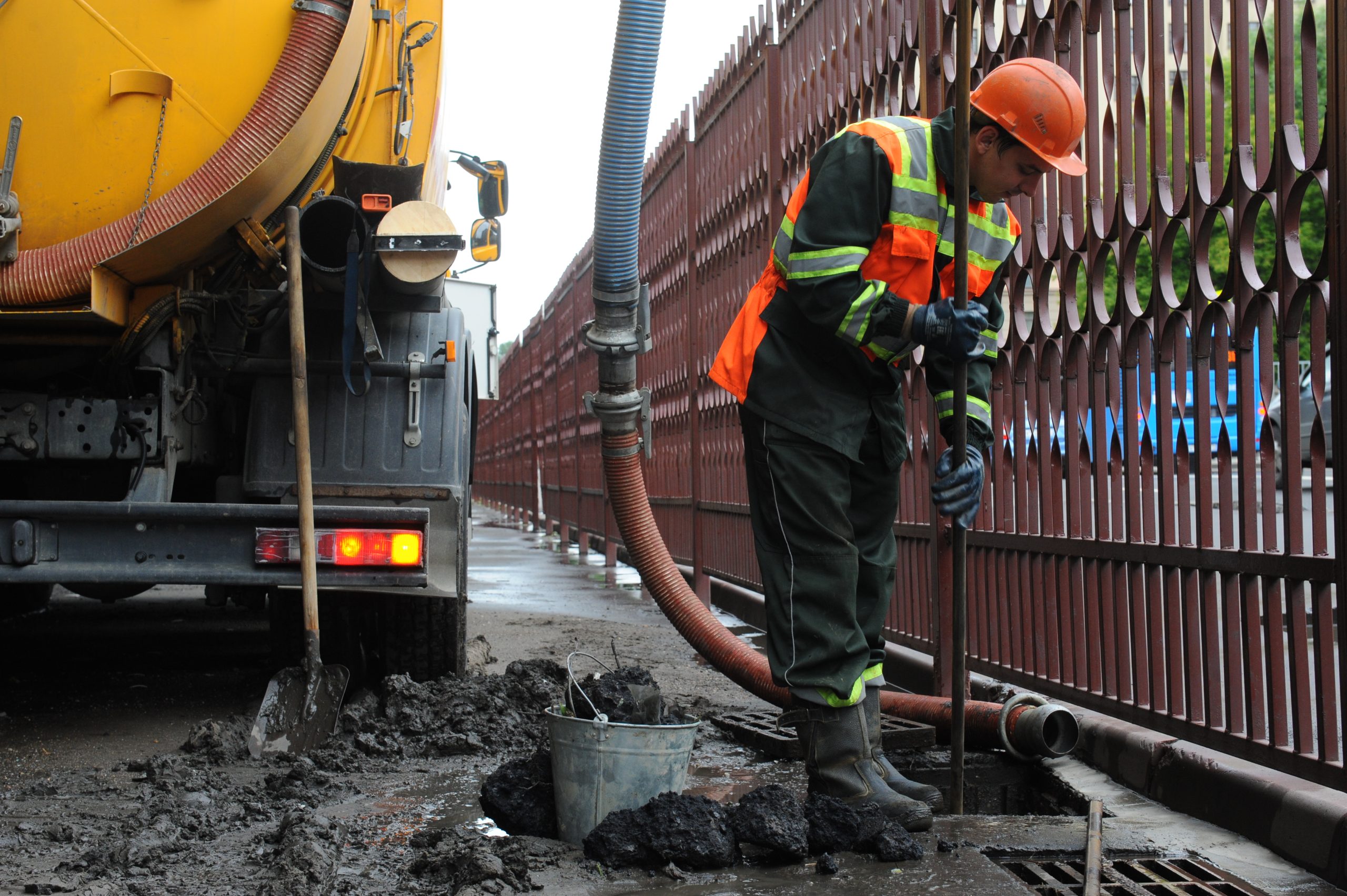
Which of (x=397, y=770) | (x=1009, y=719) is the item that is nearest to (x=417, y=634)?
(x=397, y=770)

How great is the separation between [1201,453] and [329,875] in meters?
2.19

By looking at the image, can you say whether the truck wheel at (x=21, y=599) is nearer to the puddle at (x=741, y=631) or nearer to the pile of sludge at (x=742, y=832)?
the puddle at (x=741, y=631)

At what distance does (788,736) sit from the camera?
3676 millimetres

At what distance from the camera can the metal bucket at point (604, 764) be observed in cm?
262

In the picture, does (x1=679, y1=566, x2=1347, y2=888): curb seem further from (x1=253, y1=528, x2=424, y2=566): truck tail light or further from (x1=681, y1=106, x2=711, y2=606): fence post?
(x1=681, y1=106, x2=711, y2=606): fence post

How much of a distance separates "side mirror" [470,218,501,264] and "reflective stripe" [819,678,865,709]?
3827 mm

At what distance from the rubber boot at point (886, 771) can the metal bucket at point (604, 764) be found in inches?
22.7

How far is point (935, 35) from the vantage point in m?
4.23

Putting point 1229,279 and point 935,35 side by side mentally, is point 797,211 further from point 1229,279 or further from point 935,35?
point 935,35

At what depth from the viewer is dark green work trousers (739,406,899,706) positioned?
2.92 metres

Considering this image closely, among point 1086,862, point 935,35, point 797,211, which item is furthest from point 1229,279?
point 935,35

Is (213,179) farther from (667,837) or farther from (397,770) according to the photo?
(667,837)

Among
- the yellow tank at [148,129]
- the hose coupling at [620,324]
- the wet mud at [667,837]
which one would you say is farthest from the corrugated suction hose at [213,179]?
the wet mud at [667,837]

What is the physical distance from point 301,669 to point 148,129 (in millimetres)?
1782
